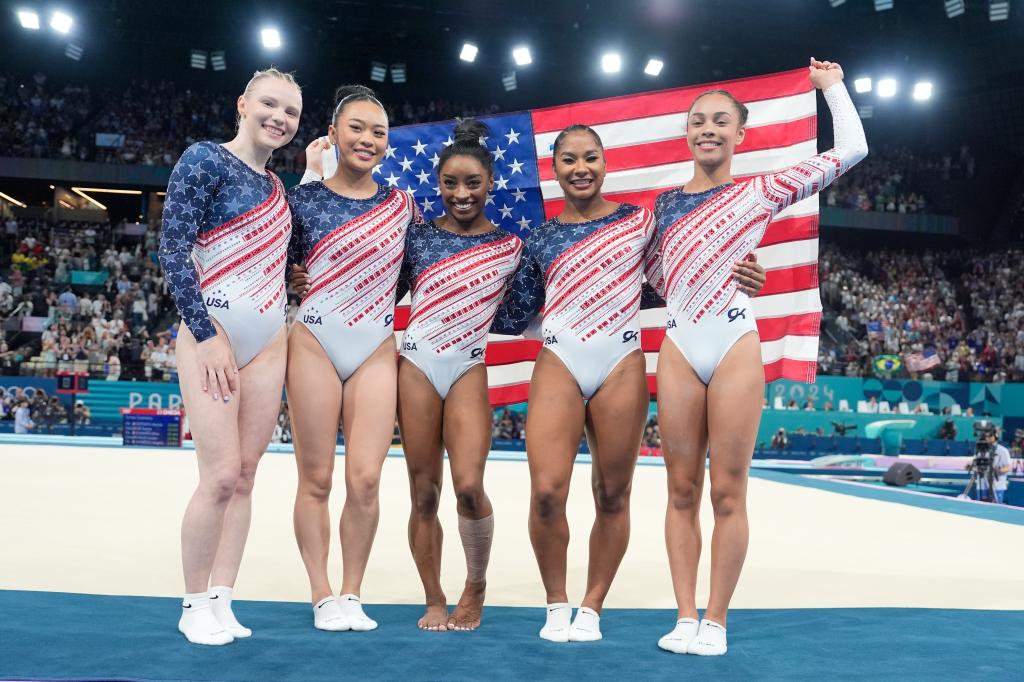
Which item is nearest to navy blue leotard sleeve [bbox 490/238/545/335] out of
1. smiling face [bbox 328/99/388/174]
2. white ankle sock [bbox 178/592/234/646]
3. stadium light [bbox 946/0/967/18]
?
smiling face [bbox 328/99/388/174]

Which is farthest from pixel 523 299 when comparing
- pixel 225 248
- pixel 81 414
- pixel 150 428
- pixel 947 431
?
pixel 947 431

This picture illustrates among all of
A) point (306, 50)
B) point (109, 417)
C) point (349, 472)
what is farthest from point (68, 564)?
point (306, 50)

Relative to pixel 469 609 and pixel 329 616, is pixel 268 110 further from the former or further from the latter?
pixel 469 609

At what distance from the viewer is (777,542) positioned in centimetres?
705

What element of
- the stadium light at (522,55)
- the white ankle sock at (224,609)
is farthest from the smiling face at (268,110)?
the stadium light at (522,55)

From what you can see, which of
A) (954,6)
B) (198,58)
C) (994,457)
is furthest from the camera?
(198,58)

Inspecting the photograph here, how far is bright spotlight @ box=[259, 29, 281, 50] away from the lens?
20297 millimetres

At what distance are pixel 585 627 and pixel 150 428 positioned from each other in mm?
13648

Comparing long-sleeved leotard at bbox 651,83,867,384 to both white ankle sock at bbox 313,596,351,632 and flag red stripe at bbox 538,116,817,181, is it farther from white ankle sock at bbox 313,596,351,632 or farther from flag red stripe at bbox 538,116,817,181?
white ankle sock at bbox 313,596,351,632

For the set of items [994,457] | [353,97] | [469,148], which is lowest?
[994,457]

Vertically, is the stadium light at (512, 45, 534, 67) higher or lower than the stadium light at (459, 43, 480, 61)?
lower

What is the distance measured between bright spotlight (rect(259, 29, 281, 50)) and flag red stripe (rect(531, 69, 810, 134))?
655 inches

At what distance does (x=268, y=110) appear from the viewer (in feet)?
12.3

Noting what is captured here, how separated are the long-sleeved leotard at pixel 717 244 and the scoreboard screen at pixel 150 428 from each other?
13.7 m
